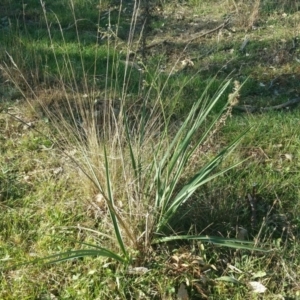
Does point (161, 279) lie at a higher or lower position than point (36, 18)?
lower

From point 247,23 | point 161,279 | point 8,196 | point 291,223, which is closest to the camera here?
point 161,279

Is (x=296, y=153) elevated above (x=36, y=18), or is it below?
below

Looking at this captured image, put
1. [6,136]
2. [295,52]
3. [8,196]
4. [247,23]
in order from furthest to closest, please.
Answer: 1. [247,23]
2. [295,52]
3. [6,136]
4. [8,196]

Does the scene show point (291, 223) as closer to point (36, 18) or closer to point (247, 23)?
point (247, 23)

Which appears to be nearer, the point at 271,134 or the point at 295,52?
the point at 271,134

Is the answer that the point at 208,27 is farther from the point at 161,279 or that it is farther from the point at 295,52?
the point at 161,279

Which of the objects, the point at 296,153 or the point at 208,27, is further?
the point at 208,27

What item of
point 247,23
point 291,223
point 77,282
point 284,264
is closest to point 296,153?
point 291,223

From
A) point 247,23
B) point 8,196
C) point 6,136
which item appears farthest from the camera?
point 247,23

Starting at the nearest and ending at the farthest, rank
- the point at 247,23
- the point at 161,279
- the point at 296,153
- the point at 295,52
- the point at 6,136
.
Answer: the point at 161,279
the point at 296,153
the point at 6,136
the point at 295,52
the point at 247,23

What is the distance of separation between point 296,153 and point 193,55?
266cm

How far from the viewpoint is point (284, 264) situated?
293cm

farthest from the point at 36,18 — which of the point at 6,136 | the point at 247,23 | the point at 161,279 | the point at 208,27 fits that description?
the point at 161,279

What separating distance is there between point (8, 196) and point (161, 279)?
1378mm
